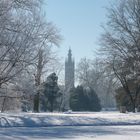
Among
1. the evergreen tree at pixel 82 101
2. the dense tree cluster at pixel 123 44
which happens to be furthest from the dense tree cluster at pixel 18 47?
the evergreen tree at pixel 82 101

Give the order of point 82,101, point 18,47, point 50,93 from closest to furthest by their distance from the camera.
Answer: point 18,47 → point 50,93 → point 82,101

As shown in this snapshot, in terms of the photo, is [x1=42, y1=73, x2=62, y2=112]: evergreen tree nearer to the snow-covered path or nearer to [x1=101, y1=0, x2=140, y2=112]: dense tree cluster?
[x1=101, y1=0, x2=140, y2=112]: dense tree cluster

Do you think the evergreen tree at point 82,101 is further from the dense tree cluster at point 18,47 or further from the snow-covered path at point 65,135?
the snow-covered path at point 65,135

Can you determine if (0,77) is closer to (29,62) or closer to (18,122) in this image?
(29,62)

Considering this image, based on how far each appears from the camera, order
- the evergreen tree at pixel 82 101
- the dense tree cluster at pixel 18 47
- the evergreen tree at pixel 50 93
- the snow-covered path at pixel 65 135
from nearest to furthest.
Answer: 1. the snow-covered path at pixel 65 135
2. the dense tree cluster at pixel 18 47
3. the evergreen tree at pixel 50 93
4. the evergreen tree at pixel 82 101

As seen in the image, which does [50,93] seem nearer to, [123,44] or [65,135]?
[123,44]

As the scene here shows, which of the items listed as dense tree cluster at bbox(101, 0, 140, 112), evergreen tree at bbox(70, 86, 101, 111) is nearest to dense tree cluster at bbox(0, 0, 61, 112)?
dense tree cluster at bbox(101, 0, 140, 112)

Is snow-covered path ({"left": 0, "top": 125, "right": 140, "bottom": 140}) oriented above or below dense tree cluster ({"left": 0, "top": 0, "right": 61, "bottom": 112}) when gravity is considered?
below

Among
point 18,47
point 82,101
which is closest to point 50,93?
point 82,101

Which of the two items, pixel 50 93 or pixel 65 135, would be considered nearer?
pixel 65 135

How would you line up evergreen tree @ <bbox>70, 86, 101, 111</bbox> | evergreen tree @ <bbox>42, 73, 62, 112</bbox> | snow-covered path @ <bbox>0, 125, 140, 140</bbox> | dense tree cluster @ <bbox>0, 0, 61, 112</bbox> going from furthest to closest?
evergreen tree @ <bbox>70, 86, 101, 111</bbox>, evergreen tree @ <bbox>42, 73, 62, 112</bbox>, dense tree cluster @ <bbox>0, 0, 61, 112</bbox>, snow-covered path @ <bbox>0, 125, 140, 140</bbox>

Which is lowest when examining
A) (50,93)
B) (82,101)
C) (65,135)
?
(65,135)

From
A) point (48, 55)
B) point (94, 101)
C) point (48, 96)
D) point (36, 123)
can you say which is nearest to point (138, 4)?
point (48, 55)

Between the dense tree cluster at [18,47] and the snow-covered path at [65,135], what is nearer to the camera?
the snow-covered path at [65,135]
